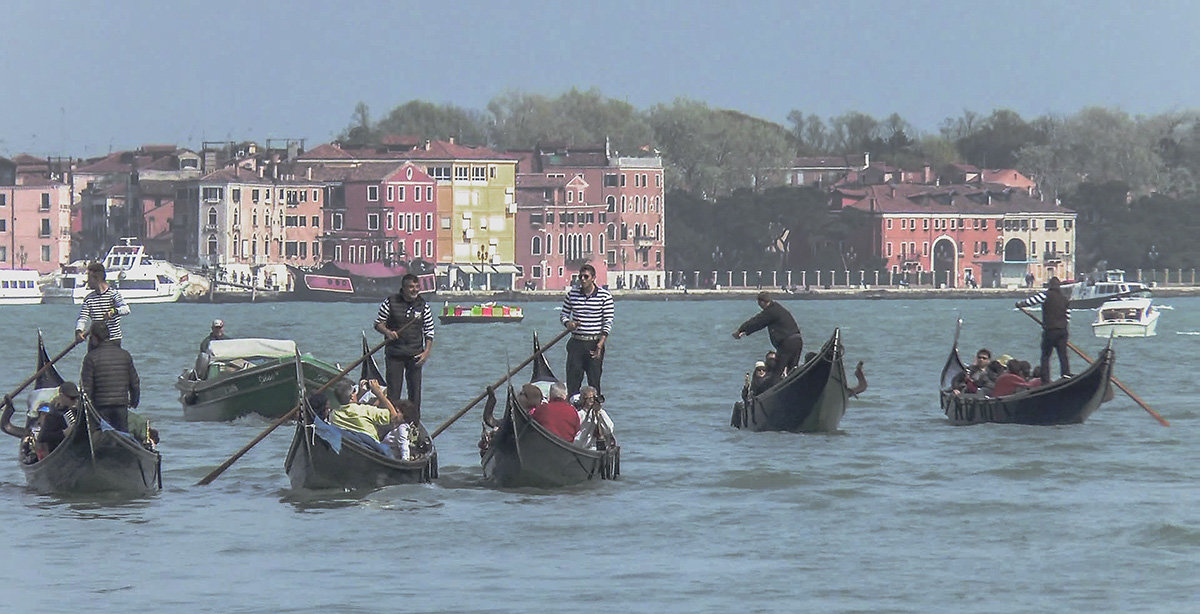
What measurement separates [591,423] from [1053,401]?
620 centimetres

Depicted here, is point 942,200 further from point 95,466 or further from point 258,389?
point 95,466

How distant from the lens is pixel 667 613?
11.5 metres

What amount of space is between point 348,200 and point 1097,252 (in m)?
36.4

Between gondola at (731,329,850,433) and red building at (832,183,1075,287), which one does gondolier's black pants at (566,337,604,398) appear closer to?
gondola at (731,329,850,433)

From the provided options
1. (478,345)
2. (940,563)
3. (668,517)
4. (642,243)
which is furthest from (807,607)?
(642,243)

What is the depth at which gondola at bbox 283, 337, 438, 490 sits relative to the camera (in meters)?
15.0

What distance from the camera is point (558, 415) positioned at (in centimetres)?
1560

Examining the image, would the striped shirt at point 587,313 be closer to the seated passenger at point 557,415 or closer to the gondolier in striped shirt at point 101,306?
the seated passenger at point 557,415

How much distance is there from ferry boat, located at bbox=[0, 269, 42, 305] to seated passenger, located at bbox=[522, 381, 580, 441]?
8846 cm

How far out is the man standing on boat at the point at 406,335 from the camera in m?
16.1

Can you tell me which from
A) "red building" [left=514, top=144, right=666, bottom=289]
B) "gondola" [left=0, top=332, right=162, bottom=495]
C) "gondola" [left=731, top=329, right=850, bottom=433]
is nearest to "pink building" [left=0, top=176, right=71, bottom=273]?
"red building" [left=514, top=144, right=666, bottom=289]

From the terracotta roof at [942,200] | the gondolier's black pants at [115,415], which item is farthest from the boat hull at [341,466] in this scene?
the terracotta roof at [942,200]

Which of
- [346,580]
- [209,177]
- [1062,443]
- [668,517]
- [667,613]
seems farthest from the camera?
[209,177]

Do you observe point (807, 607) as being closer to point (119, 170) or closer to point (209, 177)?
point (209, 177)
